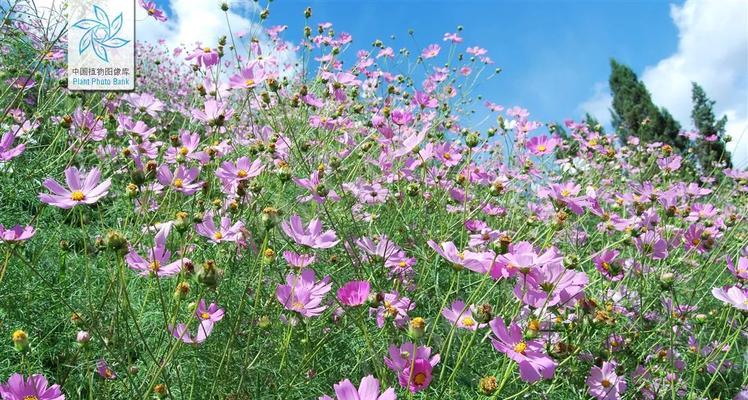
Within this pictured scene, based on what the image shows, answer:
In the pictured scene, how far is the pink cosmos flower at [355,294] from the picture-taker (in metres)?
1.03

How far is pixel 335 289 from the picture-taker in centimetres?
150

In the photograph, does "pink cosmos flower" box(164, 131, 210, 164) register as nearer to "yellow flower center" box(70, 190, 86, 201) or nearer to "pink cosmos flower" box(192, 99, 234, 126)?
"pink cosmos flower" box(192, 99, 234, 126)

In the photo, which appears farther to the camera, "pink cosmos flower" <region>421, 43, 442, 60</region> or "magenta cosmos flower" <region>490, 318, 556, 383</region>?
"pink cosmos flower" <region>421, 43, 442, 60</region>

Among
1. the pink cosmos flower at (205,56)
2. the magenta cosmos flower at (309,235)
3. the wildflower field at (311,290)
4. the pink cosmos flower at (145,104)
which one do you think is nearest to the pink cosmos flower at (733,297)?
the wildflower field at (311,290)

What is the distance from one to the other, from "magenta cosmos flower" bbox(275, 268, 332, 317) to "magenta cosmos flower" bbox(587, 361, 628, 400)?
1.93 ft

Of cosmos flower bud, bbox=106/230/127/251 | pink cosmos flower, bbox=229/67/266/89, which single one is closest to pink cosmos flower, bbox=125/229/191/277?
cosmos flower bud, bbox=106/230/127/251

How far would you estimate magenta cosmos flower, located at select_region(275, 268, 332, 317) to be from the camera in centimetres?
99

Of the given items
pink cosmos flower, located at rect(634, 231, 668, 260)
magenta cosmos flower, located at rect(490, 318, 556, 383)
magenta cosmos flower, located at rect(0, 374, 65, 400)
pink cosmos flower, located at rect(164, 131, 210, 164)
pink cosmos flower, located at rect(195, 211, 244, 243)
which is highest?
pink cosmos flower, located at rect(164, 131, 210, 164)

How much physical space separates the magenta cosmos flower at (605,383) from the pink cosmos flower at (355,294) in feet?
1.71

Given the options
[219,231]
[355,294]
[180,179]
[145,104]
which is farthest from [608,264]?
[145,104]

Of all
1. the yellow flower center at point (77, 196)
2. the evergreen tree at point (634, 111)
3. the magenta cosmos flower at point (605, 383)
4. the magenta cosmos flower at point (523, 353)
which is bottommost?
the magenta cosmos flower at point (605, 383)

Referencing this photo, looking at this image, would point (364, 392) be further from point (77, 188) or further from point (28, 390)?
point (77, 188)

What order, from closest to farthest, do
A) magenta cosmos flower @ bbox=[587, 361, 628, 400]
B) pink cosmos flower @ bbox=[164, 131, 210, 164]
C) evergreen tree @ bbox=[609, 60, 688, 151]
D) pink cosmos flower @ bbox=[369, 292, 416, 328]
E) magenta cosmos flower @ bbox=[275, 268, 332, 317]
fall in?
magenta cosmos flower @ bbox=[275, 268, 332, 317] → pink cosmos flower @ bbox=[369, 292, 416, 328] → magenta cosmos flower @ bbox=[587, 361, 628, 400] → pink cosmos flower @ bbox=[164, 131, 210, 164] → evergreen tree @ bbox=[609, 60, 688, 151]

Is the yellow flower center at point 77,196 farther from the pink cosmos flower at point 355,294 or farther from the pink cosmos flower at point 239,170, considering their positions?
the pink cosmos flower at point 355,294
